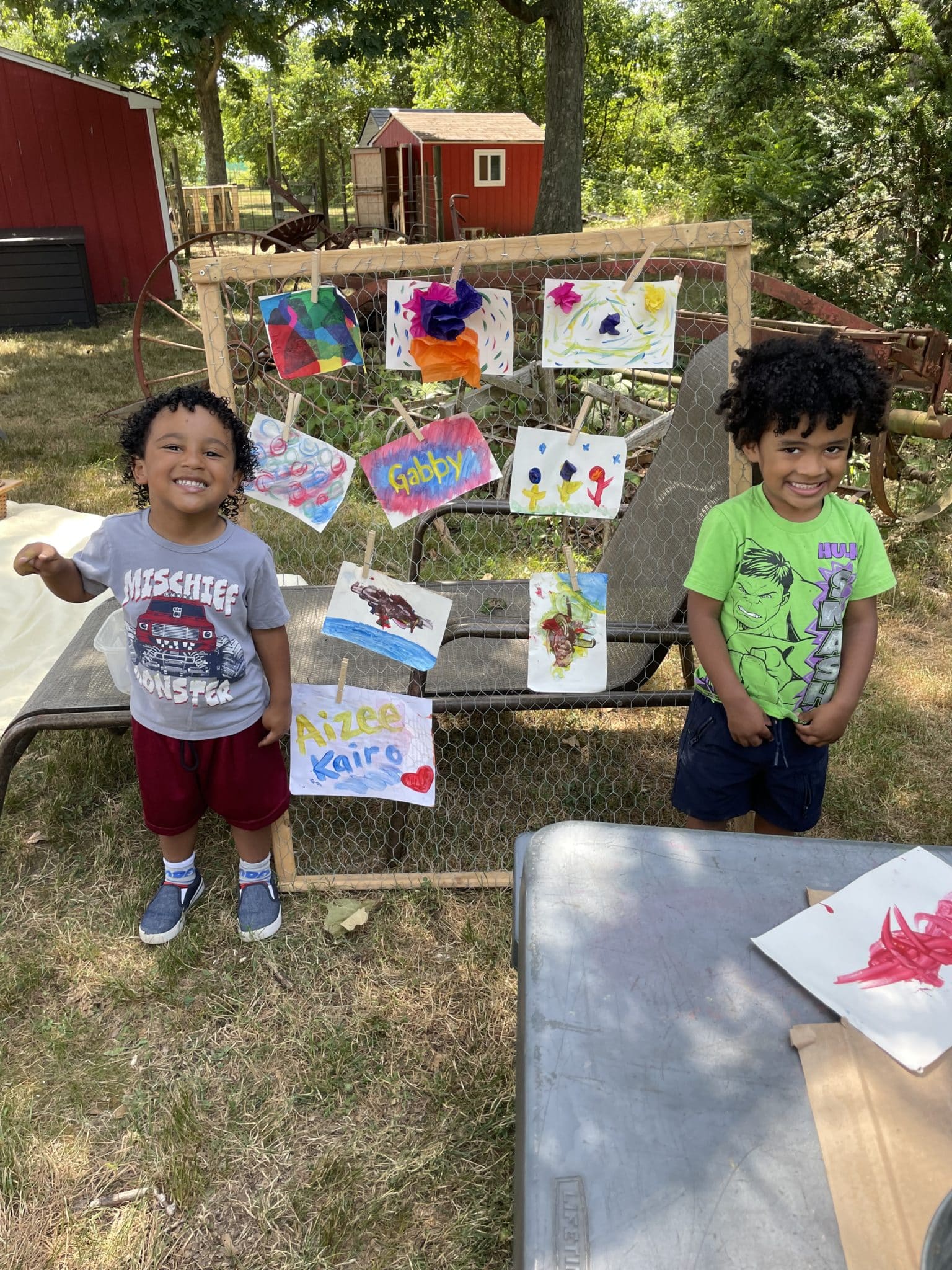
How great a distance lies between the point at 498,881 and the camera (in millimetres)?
2252

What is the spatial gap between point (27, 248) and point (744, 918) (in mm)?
10656

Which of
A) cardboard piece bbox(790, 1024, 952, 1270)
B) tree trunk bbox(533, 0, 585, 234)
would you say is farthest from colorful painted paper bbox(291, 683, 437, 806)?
tree trunk bbox(533, 0, 585, 234)

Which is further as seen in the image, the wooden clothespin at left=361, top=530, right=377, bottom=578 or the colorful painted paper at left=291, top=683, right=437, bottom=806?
the colorful painted paper at left=291, top=683, right=437, bottom=806

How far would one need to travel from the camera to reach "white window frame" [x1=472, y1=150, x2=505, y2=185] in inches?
696

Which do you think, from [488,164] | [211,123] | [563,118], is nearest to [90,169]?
[211,123]

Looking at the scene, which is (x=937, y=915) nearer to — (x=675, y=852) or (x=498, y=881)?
(x=675, y=852)

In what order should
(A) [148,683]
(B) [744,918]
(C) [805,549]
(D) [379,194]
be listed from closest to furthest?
1. (B) [744,918]
2. (C) [805,549]
3. (A) [148,683]
4. (D) [379,194]

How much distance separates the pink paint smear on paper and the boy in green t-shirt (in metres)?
0.68

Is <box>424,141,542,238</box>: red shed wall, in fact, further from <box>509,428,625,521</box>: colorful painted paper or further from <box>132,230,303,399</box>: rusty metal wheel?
<box>509,428,625,521</box>: colorful painted paper

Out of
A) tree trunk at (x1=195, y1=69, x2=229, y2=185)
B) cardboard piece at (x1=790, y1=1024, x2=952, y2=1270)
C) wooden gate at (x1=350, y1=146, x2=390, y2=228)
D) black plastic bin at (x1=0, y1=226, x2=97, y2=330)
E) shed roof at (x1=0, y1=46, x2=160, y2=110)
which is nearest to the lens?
cardboard piece at (x1=790, y1=1024, x2=952, y2=1270)

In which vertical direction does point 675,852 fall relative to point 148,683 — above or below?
above

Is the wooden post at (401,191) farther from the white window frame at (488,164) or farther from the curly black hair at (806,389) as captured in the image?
the curly black hair at (806,389)

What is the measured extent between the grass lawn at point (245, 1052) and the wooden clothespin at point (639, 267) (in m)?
1.20

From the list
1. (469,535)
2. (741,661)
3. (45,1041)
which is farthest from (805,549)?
(469,535)
